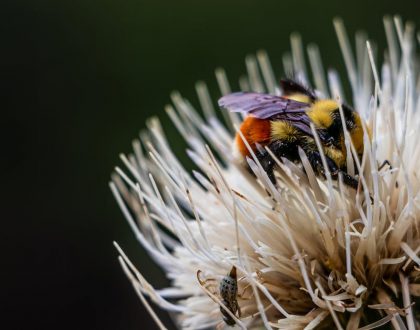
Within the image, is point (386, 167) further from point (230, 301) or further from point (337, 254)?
point (230, 301)

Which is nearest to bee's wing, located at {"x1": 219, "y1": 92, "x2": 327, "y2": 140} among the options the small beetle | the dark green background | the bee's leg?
the bee's leg

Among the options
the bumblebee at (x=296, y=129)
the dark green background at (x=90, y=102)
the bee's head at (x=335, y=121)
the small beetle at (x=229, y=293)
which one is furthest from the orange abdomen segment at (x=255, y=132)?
the dark green background at (x=90, y=102)

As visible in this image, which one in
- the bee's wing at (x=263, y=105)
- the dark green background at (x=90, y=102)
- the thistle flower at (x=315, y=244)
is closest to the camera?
the thistle flower at (x=315, y=244)

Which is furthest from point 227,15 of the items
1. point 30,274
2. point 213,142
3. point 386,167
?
point 386,167

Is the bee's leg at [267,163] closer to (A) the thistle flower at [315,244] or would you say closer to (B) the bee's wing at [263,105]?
(A) the thistle flower at [315,244]

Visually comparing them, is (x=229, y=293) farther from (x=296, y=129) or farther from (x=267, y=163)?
(x=296, y=129)

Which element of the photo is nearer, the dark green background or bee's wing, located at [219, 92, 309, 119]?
bee's wing, located at [219, 92, 309, 119]

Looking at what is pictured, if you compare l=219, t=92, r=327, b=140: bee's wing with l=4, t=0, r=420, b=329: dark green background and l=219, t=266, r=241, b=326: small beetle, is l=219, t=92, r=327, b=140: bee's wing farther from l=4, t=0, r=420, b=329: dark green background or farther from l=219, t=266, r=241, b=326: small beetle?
l=4, t=0, r=420, b=329: dark green background
